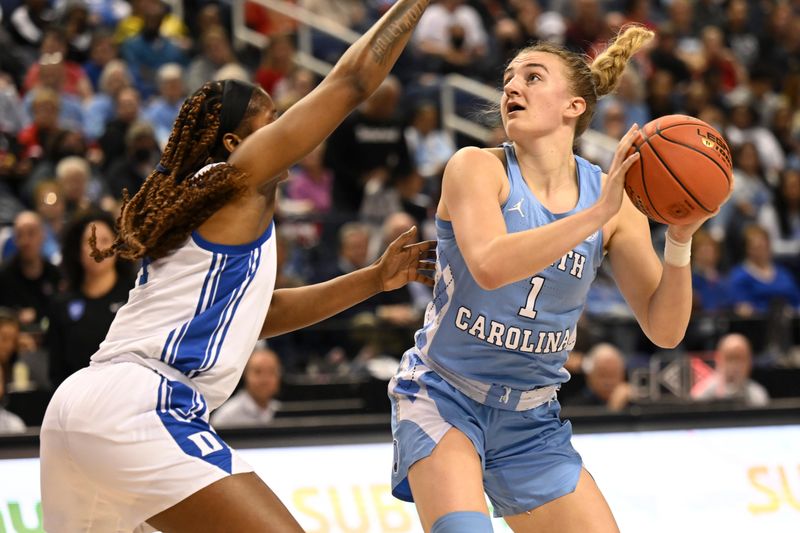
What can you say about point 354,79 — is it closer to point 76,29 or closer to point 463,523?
point 463,523

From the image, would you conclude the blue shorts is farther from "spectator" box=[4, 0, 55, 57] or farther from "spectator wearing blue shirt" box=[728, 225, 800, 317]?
"spectator" box=[4, 0, 55, 57]

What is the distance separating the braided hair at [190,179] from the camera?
3.37m

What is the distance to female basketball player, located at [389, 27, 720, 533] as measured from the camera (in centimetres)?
361

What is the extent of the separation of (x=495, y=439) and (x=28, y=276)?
4.95 m

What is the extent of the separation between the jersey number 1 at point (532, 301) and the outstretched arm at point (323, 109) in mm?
736

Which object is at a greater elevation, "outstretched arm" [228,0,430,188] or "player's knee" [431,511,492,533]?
"outstretched arm" [228,0,430,188]

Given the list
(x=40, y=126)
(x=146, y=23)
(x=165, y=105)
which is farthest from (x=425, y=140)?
(x=40, y=126)

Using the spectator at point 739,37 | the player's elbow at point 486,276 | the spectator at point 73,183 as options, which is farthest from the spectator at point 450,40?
the player's elbow at point 486,276

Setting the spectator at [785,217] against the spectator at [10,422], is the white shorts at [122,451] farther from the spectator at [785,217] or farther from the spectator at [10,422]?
the spectator at [785,217]

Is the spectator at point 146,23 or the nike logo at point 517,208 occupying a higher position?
the spectator at point 146,23

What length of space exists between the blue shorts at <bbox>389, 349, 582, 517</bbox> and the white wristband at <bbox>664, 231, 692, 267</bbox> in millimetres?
596

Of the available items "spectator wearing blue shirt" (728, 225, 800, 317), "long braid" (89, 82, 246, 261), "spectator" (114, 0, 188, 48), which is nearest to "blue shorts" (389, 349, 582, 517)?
"long braid" (89, 82, 246, 261)

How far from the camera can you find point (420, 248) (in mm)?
4160

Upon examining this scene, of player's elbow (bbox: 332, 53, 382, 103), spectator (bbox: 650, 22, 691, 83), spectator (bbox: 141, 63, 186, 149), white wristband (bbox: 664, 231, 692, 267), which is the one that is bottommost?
white wristband (bbox: 664, 231, 692, 267)
